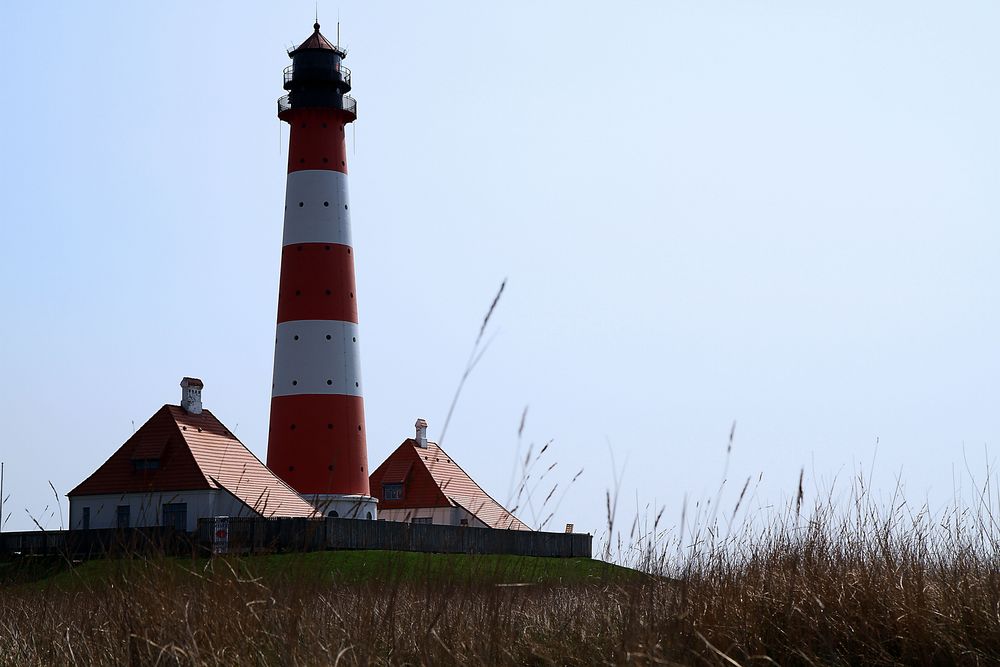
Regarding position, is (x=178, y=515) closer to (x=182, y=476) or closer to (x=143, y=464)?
(x=182, y=476)

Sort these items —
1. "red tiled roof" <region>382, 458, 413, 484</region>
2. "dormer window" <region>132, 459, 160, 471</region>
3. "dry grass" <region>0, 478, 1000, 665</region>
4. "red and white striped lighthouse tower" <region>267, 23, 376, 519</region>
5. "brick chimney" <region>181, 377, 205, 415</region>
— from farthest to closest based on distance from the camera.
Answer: "red tiled roof" <region>382, 458, 413, 484</region> → "brick chimney" <region>181, 377, 205, 415</region> → "dormer window" <region>132, 459, 160, 471</region> → "red and white striped lighthouse tower" <region>267, 23, 376, 519</region> → "dry grass" <region>0, 478, 1000, 665</region>

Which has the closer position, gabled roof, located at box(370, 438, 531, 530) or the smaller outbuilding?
the smaller outbuilding

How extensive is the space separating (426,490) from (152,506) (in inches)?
440

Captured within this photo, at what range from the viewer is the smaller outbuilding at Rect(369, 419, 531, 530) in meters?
38.7

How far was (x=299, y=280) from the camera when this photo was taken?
3133cm

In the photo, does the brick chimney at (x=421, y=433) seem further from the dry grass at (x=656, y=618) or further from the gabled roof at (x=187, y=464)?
the dry grass at (x=656, y=618)

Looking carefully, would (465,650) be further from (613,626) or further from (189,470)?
(189,470)

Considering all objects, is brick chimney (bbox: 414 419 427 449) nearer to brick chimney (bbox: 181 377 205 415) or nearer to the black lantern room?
brick chimney (bbox: 181 377 205 415)

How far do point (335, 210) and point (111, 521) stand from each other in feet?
34.7

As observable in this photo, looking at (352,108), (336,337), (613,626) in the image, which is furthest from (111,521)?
(613,626)

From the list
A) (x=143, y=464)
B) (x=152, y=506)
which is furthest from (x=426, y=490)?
(x=152, y=506)

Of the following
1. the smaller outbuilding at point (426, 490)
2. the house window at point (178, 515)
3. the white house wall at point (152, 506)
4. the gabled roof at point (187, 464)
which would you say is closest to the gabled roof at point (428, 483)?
the smaller outbuilding at point (426, 490)

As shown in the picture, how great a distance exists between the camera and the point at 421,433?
42.7 m

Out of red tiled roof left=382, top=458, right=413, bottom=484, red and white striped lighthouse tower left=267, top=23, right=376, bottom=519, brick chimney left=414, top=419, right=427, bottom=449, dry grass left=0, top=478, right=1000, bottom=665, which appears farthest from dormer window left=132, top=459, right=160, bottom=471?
dry grass left=0, top=478, right=1000, bottom=665
